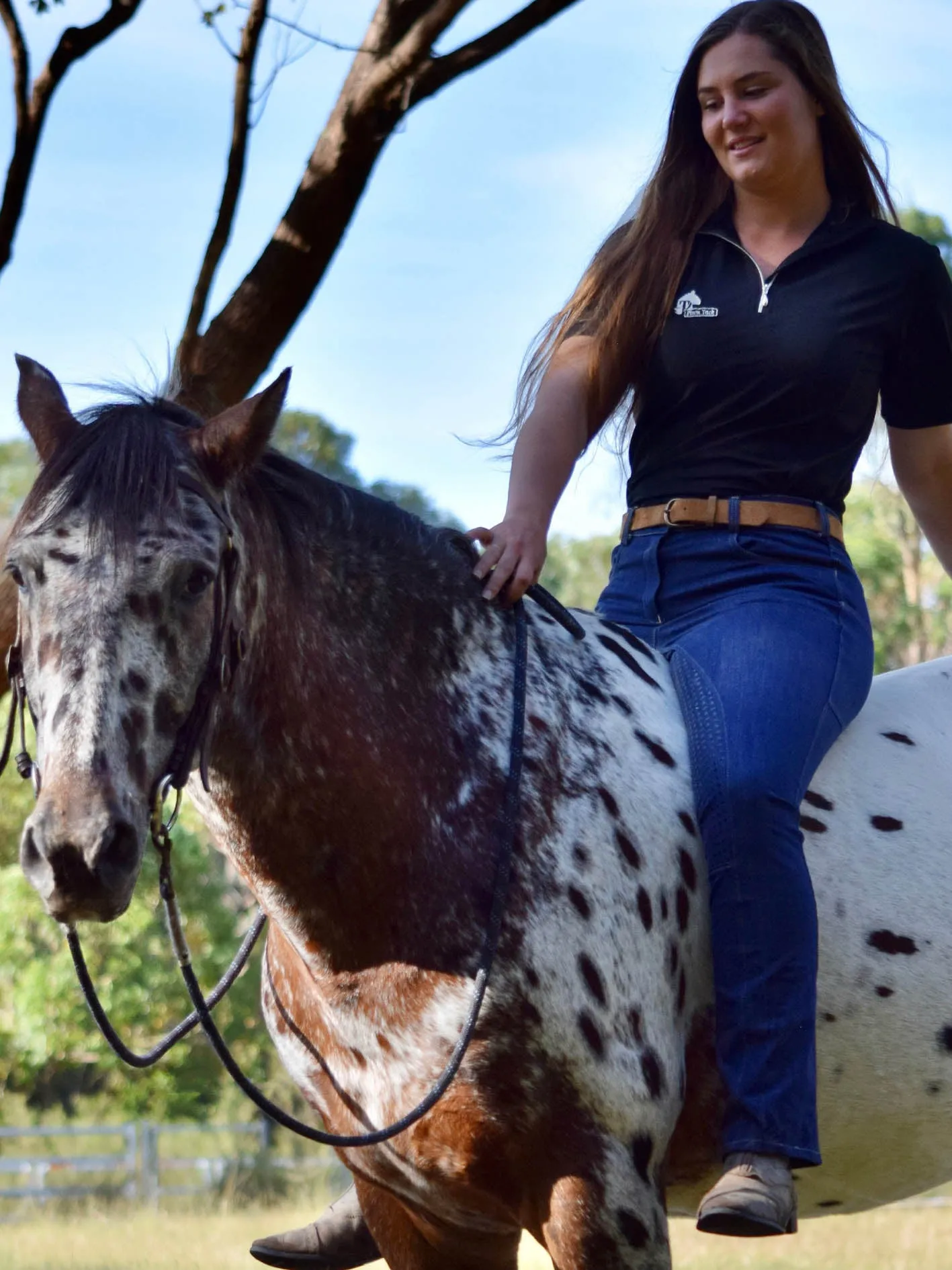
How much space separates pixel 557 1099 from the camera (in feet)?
9.75

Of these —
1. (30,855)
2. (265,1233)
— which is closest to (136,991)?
(265,1233)

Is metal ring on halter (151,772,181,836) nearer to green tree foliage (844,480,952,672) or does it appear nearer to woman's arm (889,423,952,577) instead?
woman's arm (889,423,952,577)

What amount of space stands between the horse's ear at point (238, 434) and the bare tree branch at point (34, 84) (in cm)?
406

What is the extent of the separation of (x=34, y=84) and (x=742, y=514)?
468cm

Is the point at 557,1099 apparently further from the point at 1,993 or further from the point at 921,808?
the point at 1,993

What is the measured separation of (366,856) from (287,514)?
28.8 inches

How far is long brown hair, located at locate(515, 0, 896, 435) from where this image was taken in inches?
147

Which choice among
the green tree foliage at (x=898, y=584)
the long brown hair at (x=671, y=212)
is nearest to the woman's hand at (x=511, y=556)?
the long brown hair at (x=671, y=212)

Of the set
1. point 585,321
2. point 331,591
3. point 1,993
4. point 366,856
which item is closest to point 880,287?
point 585,321

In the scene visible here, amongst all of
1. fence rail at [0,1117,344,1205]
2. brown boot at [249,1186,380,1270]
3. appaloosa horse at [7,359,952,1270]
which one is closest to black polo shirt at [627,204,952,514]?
appaloosa horse at [7,359,952,1270]

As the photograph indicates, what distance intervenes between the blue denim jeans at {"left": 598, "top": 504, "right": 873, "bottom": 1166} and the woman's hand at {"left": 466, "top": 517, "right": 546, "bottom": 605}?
37cm

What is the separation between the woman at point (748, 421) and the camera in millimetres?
3223

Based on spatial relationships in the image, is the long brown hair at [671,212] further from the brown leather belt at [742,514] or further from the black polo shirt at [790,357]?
the brown leather belt at [742,514]

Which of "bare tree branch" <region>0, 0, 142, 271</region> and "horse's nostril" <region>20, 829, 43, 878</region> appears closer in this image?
"horse's nostril" <region>20, 829, 43, 878</region>
